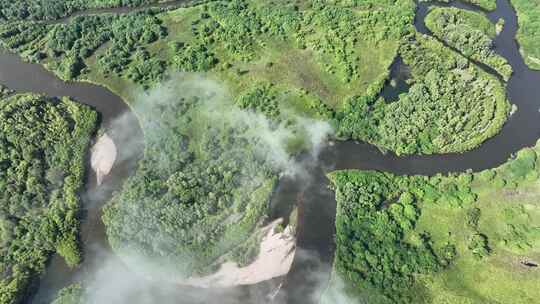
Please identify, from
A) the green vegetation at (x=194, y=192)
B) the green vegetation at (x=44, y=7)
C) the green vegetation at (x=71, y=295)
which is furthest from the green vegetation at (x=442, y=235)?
the green vegetation at (x=44, y=7)

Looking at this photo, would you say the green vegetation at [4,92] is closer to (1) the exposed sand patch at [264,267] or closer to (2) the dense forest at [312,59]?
(2) the dense forest at [312,59]

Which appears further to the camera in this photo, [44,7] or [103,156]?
[44,7]

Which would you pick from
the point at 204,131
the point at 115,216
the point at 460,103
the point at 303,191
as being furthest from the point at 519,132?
the point at 115,216

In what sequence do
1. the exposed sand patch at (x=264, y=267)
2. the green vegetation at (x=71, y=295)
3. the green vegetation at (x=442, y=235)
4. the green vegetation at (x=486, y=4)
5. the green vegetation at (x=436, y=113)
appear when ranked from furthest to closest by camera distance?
the green vegetation at (x=486, y=4), the green vegetation at (x=436, y=113), the exposed sand patch at (x=264, y=267), the green vegetation at (x=442, y=235), the green vegetation at (x=71, y=295)

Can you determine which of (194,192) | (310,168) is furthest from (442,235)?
(194,192)

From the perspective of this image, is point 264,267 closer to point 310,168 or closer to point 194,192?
point 194,192

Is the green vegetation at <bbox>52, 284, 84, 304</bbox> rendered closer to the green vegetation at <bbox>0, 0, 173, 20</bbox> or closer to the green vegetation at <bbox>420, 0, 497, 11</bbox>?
the green vegetation at <bbox>0, 0, 173, 20</bbox>

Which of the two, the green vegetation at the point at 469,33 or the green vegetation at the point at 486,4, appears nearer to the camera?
the green vegetation at the point at 469,33

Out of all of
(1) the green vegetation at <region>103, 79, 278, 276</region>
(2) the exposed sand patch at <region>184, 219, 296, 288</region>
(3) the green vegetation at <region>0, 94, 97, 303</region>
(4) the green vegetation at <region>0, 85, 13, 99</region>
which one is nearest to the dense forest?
(1) the green vegetation at <region>103, 79, 278, 276</region>
